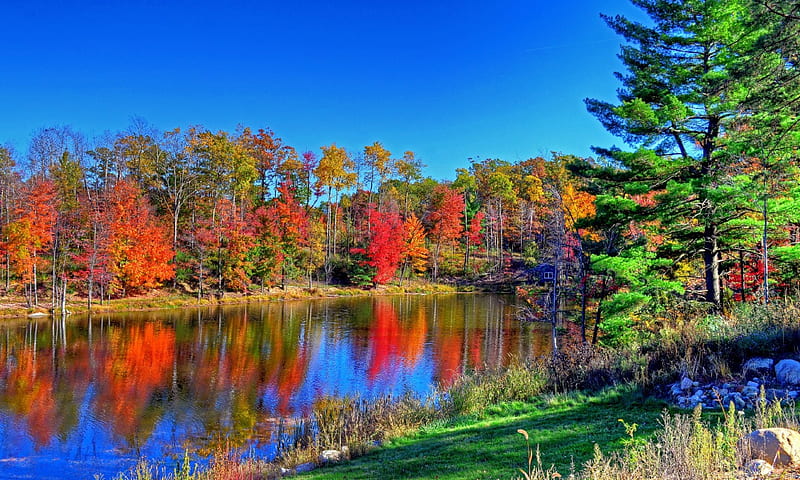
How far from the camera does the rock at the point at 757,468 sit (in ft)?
12.1

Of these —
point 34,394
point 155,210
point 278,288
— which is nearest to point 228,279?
point 278,288

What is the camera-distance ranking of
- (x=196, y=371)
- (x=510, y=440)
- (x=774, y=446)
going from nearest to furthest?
1. (x=774, y=446)
2. (x=510, y=440)
3. (x=196, y=371)

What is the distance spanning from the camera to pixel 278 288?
43.9 m

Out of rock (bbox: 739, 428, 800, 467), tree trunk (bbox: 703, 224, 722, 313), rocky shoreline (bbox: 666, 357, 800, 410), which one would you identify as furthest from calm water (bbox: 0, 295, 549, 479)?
rock (bbox: 739, 428, 800, 467)

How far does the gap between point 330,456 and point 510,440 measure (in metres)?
3.37

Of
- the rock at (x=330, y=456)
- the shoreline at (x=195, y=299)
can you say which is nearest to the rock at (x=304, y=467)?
the rock at (x=330, y=456)

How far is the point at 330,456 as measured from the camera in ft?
28.4

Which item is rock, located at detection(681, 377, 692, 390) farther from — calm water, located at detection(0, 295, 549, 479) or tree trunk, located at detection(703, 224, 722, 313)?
tree trunk, located at detection(703, 224, 722, 313)

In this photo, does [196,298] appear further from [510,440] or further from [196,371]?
[510,440]

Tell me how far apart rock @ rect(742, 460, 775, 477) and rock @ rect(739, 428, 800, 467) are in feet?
0.25

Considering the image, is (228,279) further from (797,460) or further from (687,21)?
(797,460)

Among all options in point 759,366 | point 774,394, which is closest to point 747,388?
point 774,394

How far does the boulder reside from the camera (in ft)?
24.2

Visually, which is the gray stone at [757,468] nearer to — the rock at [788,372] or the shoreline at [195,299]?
the rock at [788,372]
